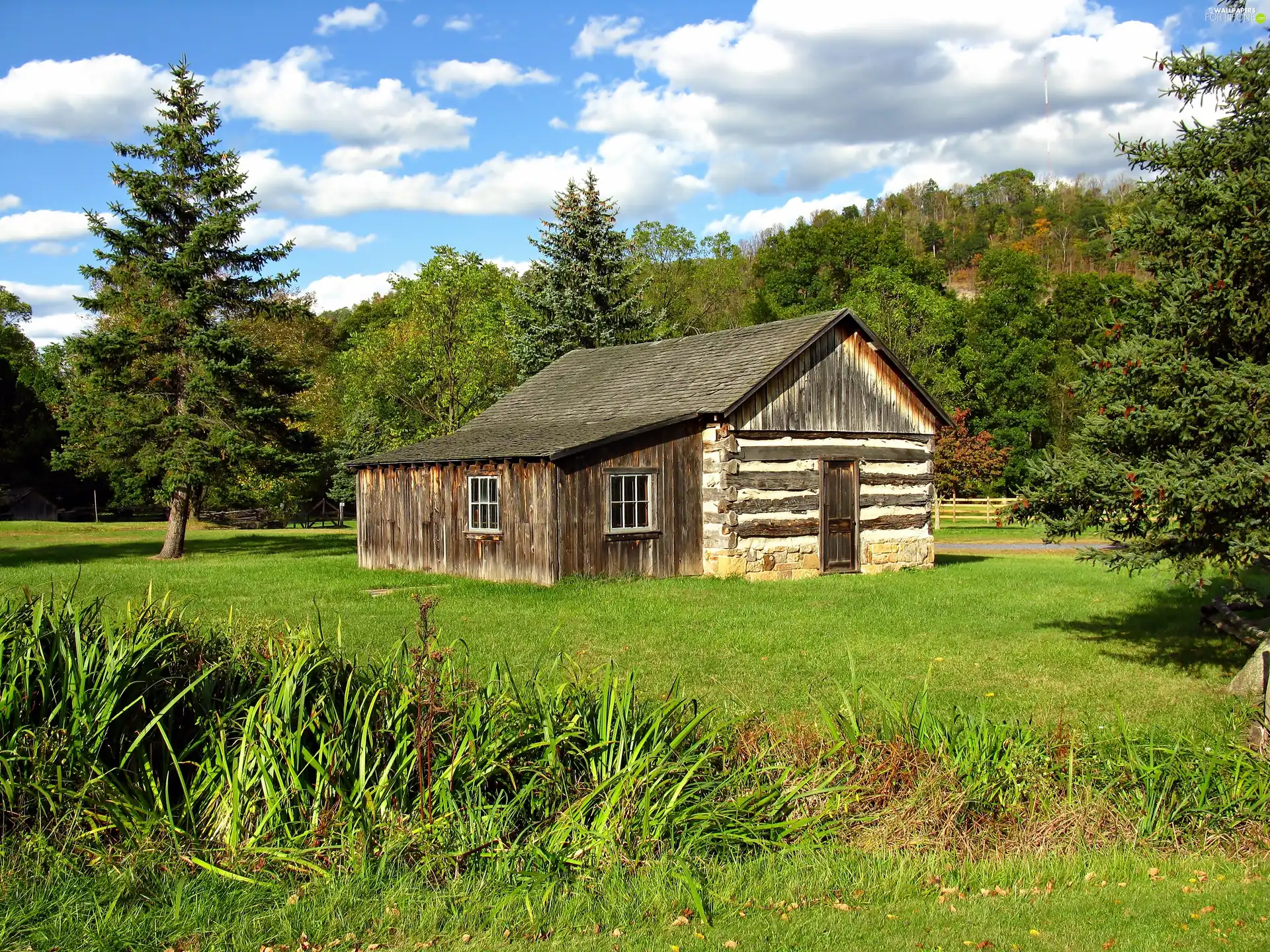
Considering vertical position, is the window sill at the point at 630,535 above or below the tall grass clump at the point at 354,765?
above

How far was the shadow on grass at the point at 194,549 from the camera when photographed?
2819cm

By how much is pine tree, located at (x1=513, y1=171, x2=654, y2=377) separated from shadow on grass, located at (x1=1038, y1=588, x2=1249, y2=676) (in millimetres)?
26929

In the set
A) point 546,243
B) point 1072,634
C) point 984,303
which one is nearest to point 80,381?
point 546,243

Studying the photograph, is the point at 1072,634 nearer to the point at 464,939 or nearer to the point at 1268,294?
the point at 1268,294

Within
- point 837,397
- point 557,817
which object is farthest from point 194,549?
point 557,817

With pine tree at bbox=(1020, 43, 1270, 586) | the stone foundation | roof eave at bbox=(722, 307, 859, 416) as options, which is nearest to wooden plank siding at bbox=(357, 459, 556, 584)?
roof eave at bbox=(722, 307, 859, 416)

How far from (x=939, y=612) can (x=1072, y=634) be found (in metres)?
2.15

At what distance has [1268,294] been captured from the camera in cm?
955

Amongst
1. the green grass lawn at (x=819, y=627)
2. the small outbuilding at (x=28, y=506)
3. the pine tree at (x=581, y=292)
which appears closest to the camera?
the green grass lawn at (x=819, y=627)

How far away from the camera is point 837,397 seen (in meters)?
21.8

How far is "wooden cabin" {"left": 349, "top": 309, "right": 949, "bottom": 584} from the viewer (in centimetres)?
1948

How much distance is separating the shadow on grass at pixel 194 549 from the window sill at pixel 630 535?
12.3 m

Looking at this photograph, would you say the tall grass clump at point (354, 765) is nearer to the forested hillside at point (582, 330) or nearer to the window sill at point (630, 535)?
the window sill at point (630, 535)

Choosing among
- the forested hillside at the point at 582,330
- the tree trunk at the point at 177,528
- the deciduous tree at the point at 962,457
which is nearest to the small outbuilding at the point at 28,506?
the forested hillside at the point at 582,330
